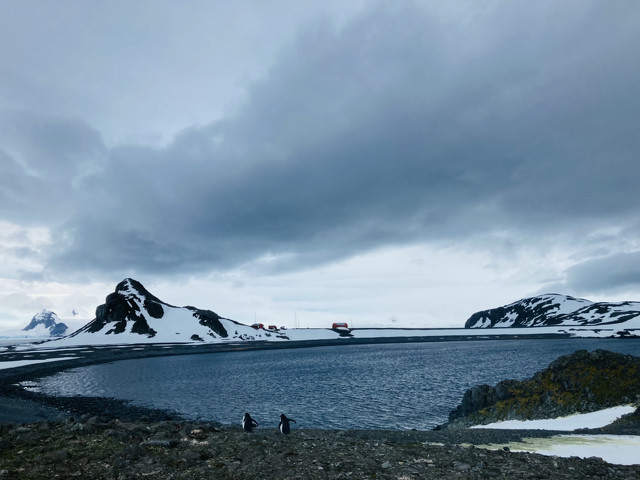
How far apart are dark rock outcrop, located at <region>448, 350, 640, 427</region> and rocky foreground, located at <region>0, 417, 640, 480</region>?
21372mm

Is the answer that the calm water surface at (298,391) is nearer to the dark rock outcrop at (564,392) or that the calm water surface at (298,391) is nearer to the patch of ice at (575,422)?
the dark rock outcrop at (564,392)

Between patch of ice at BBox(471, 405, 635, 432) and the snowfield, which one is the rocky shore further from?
patch of ice at BBox(471, 405, 635, 432)

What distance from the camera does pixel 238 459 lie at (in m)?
15.4

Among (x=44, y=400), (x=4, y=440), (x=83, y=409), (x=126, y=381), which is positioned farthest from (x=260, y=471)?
(x=126, y=381)

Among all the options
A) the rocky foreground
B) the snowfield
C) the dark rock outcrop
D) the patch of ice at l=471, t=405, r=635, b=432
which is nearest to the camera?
the rocky foreground

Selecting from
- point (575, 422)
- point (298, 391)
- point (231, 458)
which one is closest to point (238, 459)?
point (231, 458)

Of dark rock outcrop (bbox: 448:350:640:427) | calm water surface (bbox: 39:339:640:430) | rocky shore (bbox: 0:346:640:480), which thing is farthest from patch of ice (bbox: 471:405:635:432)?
rocky shore (bbox: 0:346:640:480)

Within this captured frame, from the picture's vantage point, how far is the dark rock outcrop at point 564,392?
113 ft

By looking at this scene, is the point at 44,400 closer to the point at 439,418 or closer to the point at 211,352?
the point at 439,418

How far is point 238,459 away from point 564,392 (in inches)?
1294

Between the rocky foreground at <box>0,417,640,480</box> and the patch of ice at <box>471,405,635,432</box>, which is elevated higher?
the rocky foreground at <box>0,417,640,480</box>

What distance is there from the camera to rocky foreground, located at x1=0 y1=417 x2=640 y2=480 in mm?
13734

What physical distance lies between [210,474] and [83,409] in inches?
1571

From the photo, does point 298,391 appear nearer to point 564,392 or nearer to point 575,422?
point 564,392
